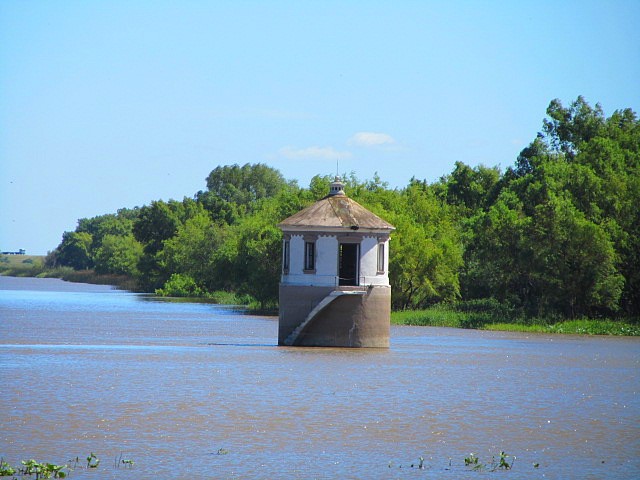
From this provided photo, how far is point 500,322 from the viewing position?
7019cm

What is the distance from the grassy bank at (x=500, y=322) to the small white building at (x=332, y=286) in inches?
864

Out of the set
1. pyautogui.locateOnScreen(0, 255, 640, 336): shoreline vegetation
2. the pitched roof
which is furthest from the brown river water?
pyautogui.locateOnScreen(0, 255, 640, 336): shoreline vegetation

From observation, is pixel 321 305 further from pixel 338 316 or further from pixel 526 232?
pixel 526 232

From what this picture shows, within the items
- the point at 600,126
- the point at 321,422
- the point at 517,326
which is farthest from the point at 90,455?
the point at 600,126

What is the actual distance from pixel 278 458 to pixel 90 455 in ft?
12.4

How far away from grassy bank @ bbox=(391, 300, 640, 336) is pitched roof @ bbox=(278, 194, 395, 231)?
2225 cm

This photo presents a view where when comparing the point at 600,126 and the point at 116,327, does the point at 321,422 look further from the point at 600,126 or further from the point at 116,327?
the point at 600,126

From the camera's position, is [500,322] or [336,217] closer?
[336,217]

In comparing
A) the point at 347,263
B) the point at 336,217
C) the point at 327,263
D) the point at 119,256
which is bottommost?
the point at 327,263

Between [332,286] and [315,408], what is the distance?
16.5m

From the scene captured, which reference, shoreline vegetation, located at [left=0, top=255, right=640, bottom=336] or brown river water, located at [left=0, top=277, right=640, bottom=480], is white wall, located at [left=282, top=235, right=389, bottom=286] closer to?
brown river water, located at [left=0, top=277, right=640, bottom=480]

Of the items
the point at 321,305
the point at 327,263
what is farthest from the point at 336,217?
the point at 321,305

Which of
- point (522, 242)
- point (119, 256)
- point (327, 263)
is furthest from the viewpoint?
point (119, 256)

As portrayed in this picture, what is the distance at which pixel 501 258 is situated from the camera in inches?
2842
